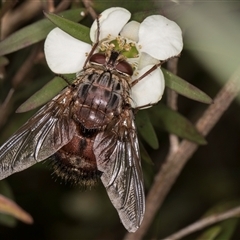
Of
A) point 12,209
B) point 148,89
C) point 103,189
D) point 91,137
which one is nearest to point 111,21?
point 148,89

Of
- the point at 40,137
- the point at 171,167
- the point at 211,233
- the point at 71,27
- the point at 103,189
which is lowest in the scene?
the point at 103,189

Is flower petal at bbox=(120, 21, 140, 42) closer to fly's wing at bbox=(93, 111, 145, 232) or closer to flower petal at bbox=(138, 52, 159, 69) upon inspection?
flower petal at bbox=(138, 52, 159, 69)

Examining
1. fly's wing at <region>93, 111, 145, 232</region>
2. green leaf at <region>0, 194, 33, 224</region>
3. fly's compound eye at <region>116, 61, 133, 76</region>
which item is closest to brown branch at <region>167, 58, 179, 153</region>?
fly's compound eye at <region>116, 61, 133, 76</region>

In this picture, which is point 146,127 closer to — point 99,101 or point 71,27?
point 99,101

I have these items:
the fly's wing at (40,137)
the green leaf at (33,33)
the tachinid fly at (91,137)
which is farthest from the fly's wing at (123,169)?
the green leaf at (33,33)

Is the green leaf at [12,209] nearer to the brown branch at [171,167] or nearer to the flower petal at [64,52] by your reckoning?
the flower petal at [64,52]

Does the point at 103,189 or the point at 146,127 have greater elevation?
the point at 146,127

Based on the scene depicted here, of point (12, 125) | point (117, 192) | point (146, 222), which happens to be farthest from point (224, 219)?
point (12, 125)
